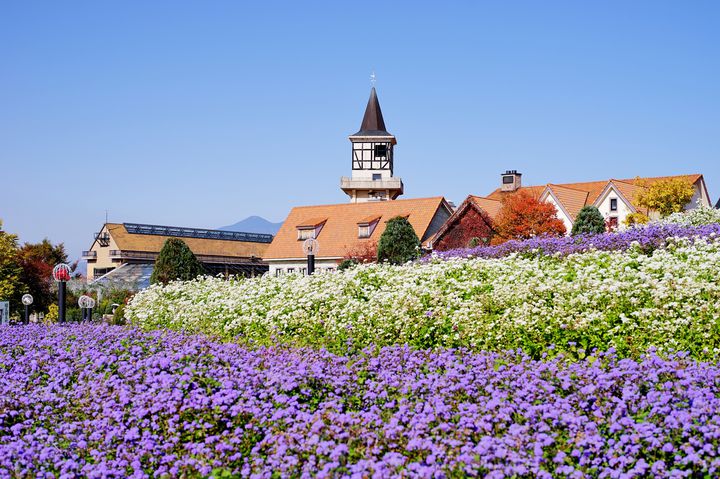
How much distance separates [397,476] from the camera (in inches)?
170

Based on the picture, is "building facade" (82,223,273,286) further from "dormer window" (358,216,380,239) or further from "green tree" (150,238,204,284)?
"green tree" (150,238,204,284)

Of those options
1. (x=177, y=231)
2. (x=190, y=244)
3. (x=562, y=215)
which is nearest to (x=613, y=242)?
(x=562, y=215)

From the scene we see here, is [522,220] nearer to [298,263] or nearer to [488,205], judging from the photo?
[488,205]

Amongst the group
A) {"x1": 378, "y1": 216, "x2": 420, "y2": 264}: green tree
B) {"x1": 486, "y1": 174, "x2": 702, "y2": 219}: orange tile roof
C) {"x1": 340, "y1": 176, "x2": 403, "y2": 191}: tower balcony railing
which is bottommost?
{"x1": 378, "y1": 216, "x2": 420, "y2": 264}: green tree

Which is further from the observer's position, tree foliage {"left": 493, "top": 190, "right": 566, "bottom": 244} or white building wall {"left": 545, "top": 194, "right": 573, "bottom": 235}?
white building wall {"left": 545, "top": 194, "right": 573, "bottom": 235}

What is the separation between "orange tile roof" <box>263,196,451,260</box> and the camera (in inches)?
1976

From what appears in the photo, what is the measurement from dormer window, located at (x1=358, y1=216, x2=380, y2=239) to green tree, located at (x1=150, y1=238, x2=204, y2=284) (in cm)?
2254

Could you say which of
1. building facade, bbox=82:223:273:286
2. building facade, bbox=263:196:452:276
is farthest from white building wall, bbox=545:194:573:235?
building facade, bbox=82:223:273:286

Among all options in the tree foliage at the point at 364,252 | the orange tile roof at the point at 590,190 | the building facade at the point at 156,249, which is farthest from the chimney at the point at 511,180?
the building facade at the point at 156,249

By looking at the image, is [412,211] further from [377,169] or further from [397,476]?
[397,476]

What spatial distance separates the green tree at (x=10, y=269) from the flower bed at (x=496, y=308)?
26.3 metres

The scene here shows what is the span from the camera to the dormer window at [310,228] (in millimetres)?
53094

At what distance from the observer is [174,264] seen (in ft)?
92.3

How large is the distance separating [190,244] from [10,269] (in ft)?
124
